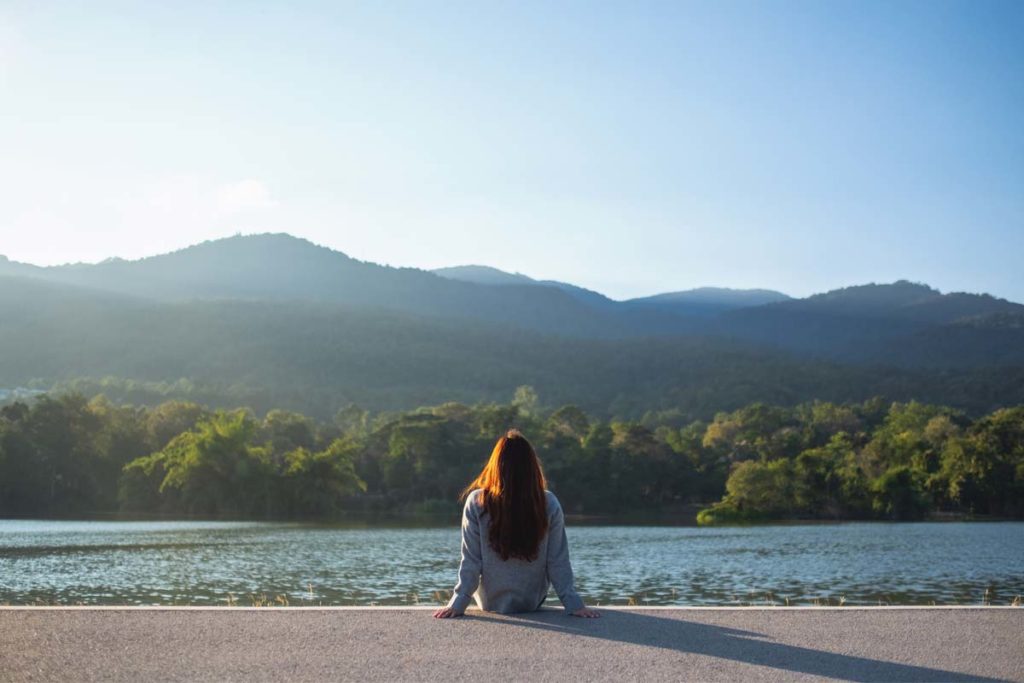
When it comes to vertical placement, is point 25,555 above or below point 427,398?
below

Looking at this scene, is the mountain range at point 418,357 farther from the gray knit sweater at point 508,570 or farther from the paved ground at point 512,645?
the gray knit sweater at point 508,570

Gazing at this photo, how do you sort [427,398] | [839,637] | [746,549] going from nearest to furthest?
[839,637] → [746,549] → [427,398]

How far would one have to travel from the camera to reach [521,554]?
7.75 metres

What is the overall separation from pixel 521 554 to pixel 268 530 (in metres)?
42.8

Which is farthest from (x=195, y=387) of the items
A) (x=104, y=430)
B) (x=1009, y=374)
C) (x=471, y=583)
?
(x=471, y=583)

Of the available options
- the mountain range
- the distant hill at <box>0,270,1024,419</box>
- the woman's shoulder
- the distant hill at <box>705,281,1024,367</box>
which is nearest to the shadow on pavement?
the woman's shoulder

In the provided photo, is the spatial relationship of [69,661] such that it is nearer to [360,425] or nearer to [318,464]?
[318,464]

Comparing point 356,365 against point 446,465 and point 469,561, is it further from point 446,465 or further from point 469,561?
point 469,561

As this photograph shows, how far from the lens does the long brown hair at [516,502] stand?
7.69 meters

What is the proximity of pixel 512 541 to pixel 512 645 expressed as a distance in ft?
3.33

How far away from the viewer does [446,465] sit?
75.9m

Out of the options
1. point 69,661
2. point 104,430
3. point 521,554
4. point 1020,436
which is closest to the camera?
point 69,661

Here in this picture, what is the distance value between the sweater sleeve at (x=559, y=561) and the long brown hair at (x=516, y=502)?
4.2 inches

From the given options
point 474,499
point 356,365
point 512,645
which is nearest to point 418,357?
point 356,365
